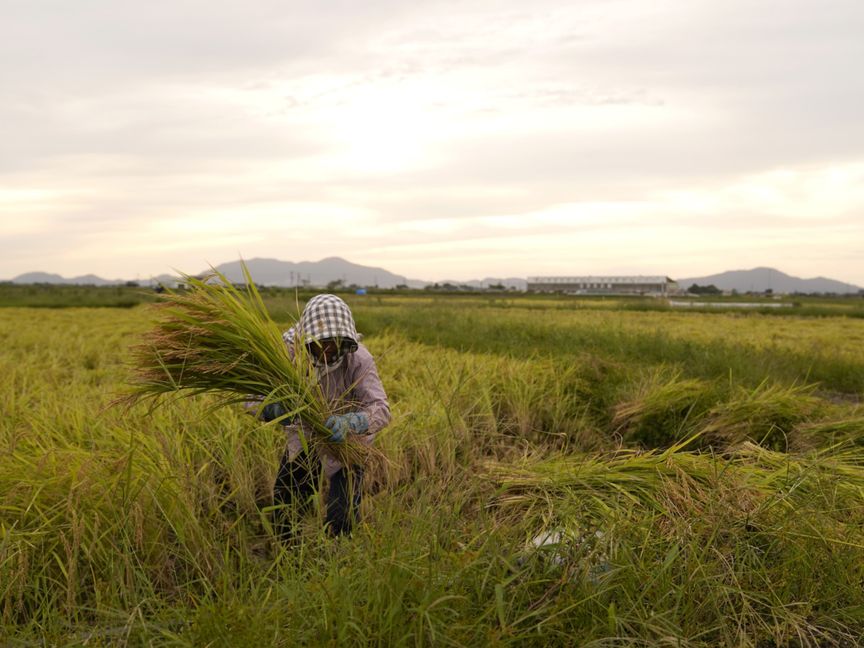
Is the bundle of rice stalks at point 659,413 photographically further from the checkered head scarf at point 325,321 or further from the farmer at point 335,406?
the checkered head scarf at point 325,321

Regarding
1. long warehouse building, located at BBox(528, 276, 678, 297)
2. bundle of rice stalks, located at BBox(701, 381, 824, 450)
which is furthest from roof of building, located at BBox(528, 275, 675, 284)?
bundle of rice stalks, located at BBox(701, 381, 824, 450)

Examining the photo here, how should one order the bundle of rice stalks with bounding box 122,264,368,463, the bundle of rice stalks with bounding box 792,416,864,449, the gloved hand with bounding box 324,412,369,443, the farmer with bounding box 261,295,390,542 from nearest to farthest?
1. the bundle of rice stalks with bounding box 122,264,368,463
2. the gloved hand with bounding box 324,412,369,443
3. the farmer with bounding box 261,295,390,542
4. the bundle of rice stalks with bounding box 792,416,864,449

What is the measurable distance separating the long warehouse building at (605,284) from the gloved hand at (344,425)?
348ft

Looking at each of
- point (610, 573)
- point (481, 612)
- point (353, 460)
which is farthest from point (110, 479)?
point (610, 573)

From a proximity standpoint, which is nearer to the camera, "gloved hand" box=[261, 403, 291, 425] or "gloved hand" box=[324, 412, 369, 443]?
"gloved hand" box=[324, 412, 369, 443]

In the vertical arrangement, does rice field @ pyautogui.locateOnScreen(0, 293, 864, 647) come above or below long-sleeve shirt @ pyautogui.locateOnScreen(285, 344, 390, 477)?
Answer: below

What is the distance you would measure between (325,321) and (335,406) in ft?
1.19

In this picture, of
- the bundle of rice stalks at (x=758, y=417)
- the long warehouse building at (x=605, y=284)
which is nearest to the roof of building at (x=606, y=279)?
the long warehouse building at (x=605, y=284)

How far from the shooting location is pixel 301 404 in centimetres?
221

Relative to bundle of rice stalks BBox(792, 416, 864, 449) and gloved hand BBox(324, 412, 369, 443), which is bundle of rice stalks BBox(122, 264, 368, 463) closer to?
gloved hand BBox(324, 412, 369, 443)

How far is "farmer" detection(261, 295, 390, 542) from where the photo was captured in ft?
7.75

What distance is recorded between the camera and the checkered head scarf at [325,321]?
244cm

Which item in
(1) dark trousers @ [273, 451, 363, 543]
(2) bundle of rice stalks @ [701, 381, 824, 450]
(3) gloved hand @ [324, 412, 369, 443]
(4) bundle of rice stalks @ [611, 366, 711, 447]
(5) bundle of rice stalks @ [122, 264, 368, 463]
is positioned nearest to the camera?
(5) bundle of rice stalks @ [122, 264, 368, 463]

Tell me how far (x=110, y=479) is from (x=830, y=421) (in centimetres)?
470
